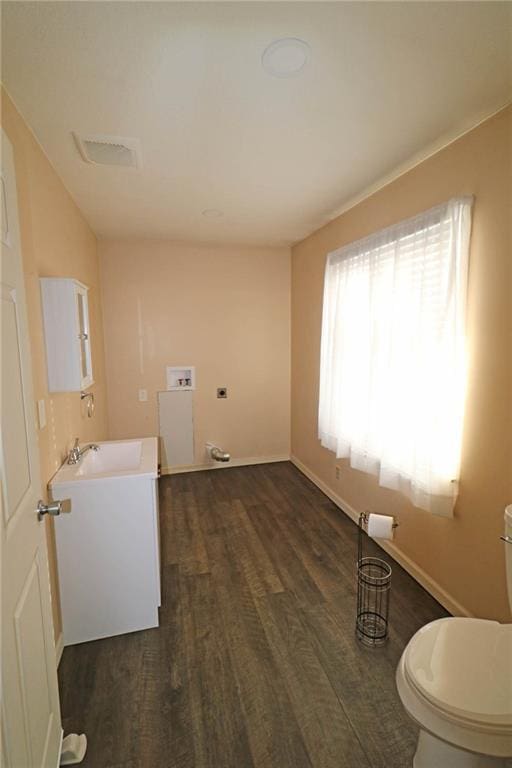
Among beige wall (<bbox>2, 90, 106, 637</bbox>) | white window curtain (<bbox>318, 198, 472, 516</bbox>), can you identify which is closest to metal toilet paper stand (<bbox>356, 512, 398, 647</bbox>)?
→ white window curtain (<bbox>318, 198, 472, 516</bbox>)

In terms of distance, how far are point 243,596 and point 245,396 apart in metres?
2.33

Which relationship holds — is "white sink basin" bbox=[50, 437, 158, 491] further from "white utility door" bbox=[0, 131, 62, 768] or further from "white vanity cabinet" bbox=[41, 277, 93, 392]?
"white utility door" bbox=[0, 131, 62, 768]

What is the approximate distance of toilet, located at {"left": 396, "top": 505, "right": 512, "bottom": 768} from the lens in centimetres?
105

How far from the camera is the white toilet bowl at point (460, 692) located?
3.44ft

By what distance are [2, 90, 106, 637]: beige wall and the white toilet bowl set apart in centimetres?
163

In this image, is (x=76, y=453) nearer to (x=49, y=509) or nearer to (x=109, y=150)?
Result: (x=49, y=509)

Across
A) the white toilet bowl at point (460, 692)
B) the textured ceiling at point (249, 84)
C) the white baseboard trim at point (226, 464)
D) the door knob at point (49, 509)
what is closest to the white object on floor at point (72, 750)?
the door knob at point (49, 509)

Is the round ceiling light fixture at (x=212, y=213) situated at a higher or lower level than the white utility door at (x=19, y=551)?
higher

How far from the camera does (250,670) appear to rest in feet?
5.63

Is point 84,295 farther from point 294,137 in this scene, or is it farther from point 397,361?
point 397,361

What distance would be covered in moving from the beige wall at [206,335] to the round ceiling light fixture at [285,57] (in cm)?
268

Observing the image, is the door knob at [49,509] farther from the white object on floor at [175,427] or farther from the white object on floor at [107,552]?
the white object on floor at [175,427]

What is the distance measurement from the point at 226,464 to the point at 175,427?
74 centimetres

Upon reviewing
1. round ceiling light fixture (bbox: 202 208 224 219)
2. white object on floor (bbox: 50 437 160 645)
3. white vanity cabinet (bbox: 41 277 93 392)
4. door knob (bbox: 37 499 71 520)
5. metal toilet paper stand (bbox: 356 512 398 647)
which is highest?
round ceiling light fixture (bbox: 202 208 224 219)
